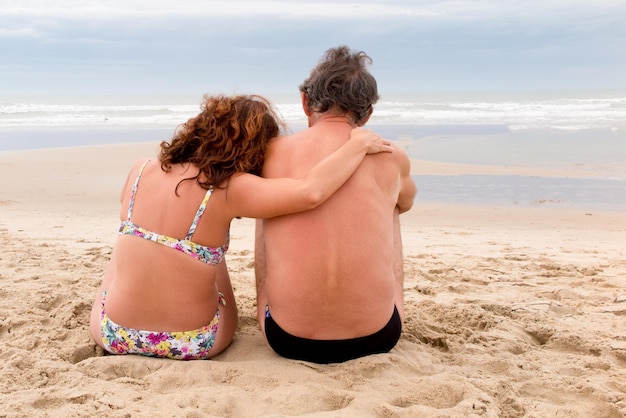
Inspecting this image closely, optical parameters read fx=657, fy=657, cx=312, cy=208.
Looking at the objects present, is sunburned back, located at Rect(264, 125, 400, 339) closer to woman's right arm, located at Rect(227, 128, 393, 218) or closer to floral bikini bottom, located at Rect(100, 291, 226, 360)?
woman's right arm, located at Rect(227, 128, 393, 218)

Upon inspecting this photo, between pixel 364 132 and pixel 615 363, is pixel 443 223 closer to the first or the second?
pixel 615 363

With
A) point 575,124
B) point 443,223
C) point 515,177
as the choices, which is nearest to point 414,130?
point 575,124

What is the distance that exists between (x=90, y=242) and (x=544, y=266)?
14.4 ft

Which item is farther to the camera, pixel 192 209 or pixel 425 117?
pixel 425 117

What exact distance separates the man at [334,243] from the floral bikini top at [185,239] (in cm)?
28

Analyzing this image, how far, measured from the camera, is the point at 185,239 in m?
3.13

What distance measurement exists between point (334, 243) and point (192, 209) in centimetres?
69

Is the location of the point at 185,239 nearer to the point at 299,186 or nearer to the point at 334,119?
the point at 299,186

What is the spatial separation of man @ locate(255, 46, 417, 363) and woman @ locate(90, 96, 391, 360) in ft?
0.36

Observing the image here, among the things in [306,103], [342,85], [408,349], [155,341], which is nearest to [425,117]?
[408,349]

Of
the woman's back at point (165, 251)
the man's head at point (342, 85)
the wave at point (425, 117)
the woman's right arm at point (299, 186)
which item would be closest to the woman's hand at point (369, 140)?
the woman's right arm at point (299, 186)

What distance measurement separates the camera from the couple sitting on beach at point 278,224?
3.05 metres

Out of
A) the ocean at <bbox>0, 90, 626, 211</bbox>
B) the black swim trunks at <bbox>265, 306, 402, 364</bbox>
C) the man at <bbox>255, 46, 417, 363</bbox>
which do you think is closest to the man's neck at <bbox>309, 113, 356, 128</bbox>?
the man at <bbox>255, 46, 417, 363</bbox>

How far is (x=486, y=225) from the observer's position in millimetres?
8164
